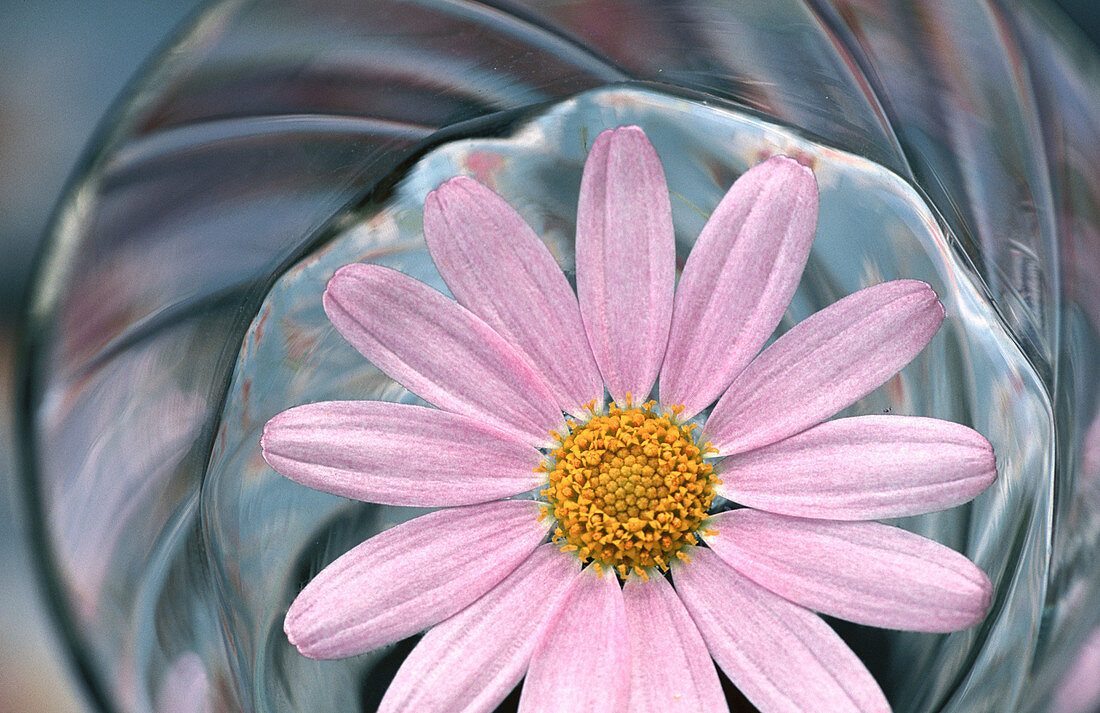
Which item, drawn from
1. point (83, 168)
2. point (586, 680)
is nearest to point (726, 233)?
point (586, 680)

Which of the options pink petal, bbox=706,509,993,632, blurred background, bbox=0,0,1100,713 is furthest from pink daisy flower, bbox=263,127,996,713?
blurred background, bbox=0,0,1100,713

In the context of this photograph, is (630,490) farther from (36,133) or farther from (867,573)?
(36,133)

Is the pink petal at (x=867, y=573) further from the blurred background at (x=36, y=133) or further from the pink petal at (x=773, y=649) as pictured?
the blurred background at (x=36, y=133)

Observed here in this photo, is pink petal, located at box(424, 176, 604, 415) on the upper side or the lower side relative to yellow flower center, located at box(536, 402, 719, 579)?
upper

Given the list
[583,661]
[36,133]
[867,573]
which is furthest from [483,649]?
[36,133]

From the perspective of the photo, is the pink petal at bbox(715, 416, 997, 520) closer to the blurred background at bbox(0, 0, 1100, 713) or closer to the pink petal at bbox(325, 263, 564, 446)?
the pink petal at bbox(325, 263, 564, 446)

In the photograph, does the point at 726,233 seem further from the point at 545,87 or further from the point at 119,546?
the point at 119,546

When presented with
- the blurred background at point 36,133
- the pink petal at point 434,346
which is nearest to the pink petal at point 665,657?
the pink petal at point 434,346
